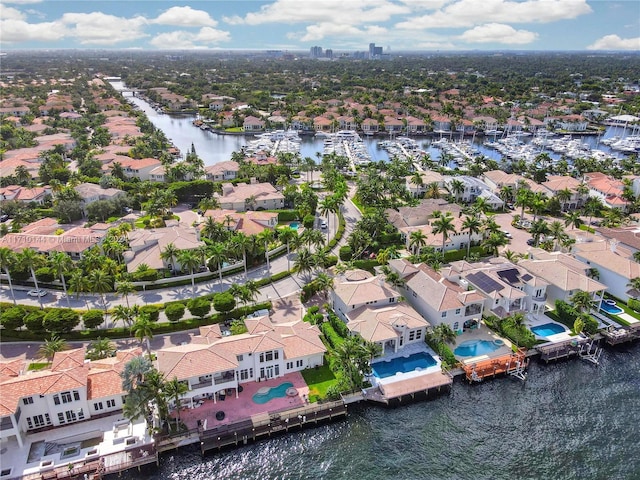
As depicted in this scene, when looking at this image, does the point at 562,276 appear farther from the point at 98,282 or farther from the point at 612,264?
the point at 98,282

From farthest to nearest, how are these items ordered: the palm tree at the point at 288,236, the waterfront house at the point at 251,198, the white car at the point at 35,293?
the waterfront house at the point at 251,198 < the palm tree at the point at 288,236 < the white car at the point at 35,293

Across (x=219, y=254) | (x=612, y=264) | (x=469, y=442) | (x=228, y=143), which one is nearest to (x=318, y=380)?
(x=469, y=442)

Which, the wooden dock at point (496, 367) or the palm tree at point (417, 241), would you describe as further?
the palm tree at point (417, 241)

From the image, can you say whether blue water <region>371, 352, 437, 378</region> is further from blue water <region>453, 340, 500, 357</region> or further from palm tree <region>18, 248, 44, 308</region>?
palm tree <region>18, 248, 44, 308</region>

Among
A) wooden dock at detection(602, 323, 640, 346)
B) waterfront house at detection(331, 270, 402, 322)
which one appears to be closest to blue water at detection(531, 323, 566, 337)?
wooden dock at detection(602, 323, 640, 346)

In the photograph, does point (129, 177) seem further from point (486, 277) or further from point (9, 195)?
point (486, 277)

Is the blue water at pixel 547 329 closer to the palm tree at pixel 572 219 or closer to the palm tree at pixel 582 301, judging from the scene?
the palm tree at pixel 582 301

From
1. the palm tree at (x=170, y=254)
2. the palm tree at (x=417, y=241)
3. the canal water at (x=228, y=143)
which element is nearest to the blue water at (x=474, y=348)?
the palm tree at (x=417, y=241)
